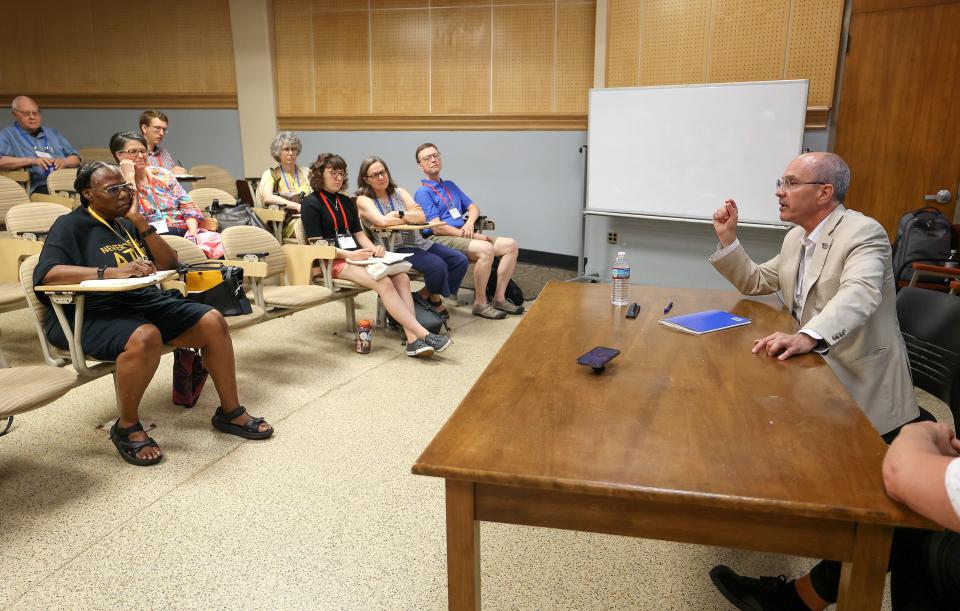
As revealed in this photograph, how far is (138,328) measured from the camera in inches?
99.0

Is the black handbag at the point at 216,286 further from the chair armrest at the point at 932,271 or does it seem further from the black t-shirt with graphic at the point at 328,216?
the chair armrest at the point at 932,271

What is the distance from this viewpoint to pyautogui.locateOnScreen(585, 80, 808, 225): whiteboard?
16.0ft

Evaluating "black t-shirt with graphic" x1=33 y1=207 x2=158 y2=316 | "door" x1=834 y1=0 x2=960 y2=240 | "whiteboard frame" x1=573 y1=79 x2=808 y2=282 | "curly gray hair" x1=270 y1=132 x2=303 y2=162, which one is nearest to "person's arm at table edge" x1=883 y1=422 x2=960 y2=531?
"black t-shirt with graphic" x1=33 y1=207 x2=158 y2=316

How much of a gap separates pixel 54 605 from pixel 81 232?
144cm

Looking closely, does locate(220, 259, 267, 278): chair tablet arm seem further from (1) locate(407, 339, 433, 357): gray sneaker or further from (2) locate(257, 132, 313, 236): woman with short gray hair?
(2) locate(257, 132, 313, 236): woman with short gray hair

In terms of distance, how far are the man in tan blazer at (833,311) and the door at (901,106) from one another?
330cm

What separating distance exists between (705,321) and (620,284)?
33 cm

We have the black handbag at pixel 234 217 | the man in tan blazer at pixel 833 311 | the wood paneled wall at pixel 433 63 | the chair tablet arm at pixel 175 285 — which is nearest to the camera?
the man in tan blazer at pixel 833 311

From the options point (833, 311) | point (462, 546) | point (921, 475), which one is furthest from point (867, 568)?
point (833, 311)

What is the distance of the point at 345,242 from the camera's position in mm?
4199

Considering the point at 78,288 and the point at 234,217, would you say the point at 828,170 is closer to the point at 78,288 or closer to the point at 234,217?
the point at 78,288

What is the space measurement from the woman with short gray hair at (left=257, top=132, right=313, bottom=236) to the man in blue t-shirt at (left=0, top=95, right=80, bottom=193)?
72.3 inches

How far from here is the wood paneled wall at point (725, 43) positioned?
4941mm

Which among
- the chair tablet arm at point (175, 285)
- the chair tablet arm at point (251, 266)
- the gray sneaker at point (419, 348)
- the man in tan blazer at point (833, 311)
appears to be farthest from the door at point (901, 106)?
the chair tablet arm at point (175, 285)
